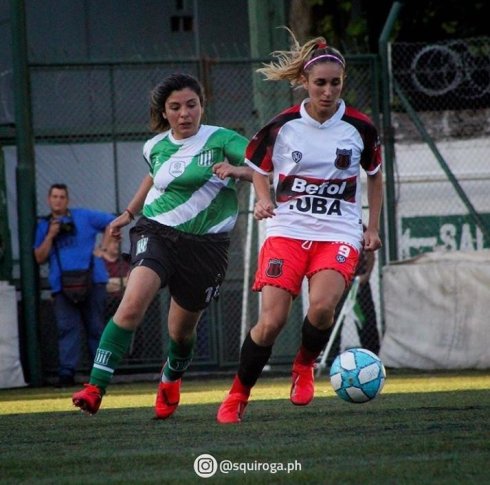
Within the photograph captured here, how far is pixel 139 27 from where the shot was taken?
1770 centimetres

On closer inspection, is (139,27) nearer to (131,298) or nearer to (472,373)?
(472,373)

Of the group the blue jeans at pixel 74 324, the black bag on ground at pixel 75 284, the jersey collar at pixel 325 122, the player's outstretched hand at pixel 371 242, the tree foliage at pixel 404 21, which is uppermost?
the tree foliage at pixel 404 21

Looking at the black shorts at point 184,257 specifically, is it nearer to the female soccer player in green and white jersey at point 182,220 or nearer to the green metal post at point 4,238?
the female soccer player in green and white jersey at point 182,220

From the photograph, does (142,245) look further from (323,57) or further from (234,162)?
(323,57)

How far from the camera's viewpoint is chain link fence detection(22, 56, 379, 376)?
1407cm

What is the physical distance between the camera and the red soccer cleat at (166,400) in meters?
7.92

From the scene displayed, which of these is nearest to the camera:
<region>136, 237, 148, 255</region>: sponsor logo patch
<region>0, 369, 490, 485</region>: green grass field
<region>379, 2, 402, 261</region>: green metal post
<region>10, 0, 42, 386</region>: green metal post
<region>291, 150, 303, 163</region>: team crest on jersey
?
<region>0, 369, 490, 485</region>: green grass field

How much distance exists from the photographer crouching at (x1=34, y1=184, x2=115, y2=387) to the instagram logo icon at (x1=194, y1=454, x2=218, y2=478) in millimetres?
7831

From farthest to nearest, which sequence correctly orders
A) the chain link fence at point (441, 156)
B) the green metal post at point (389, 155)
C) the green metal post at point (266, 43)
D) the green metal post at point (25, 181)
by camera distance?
the green metal post at point (266, 43)
the green metal post at point (389, 155)
the chain link fence at point (441, 156)
the green metal post at point (25, 181)

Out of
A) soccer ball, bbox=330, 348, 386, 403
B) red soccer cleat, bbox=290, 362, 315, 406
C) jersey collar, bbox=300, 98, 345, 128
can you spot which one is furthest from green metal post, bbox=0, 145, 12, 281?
jersey collar, bbox=300, 98, 345, 128

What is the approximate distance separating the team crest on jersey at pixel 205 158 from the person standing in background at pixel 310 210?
1.10 ft

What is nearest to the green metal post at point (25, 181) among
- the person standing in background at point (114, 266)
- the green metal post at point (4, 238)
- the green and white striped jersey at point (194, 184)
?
the green metal post at point (4, 238)

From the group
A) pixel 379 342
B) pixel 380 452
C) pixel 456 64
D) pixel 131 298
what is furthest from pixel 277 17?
pixel 380 452

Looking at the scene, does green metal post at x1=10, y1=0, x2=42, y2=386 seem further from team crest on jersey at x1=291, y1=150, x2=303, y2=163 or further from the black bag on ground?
team crest on jersey at x1=291, y1=150, x2=303, y2=163
